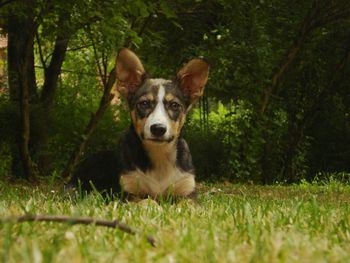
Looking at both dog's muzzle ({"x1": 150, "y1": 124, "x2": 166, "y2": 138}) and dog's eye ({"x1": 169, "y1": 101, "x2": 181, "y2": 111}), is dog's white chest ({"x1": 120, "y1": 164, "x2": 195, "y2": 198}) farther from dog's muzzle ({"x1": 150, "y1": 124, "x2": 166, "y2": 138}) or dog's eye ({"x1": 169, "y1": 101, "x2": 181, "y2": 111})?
dog's eye ({"x1": 169, "y1": 101, "x2": 181, "y2": 111})

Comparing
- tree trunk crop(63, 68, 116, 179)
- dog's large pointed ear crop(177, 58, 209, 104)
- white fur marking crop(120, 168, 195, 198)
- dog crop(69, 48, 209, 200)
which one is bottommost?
tree trunk crop(63, 68, 116, 179)

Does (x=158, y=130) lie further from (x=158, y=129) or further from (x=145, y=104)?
(x=145, y=104)

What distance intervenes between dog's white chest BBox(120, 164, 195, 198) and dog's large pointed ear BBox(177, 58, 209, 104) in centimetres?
83

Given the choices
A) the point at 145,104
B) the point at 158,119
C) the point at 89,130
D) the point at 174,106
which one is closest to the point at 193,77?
the point at 174,106

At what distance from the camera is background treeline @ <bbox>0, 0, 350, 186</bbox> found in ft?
41.3

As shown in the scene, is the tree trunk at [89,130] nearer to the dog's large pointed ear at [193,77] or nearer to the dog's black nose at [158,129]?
the dog's large pointed ear at [193,77]

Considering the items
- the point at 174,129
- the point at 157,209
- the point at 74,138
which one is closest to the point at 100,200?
the point at 157,209

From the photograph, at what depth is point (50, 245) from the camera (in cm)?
228

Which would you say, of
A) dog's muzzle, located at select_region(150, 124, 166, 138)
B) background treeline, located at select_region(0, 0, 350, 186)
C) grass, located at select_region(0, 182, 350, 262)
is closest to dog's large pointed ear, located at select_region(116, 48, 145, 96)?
dog's muzzle, located at select_region(150, 124, 166, 138)

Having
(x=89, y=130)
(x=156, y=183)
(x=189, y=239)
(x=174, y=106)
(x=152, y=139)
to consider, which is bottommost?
(x=89, y=130)

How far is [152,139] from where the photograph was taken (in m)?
5.43

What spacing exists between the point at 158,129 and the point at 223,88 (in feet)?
28.8

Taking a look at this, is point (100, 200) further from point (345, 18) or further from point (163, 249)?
point (345, 18)

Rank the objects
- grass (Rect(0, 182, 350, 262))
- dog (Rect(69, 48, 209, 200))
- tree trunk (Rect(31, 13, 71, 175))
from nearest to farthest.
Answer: grass (Rect(0, 182, 350, 262)), dog (Rect(69, 48, 209, 200)), tree trunk (Rect(31, 13, 71, 175))
